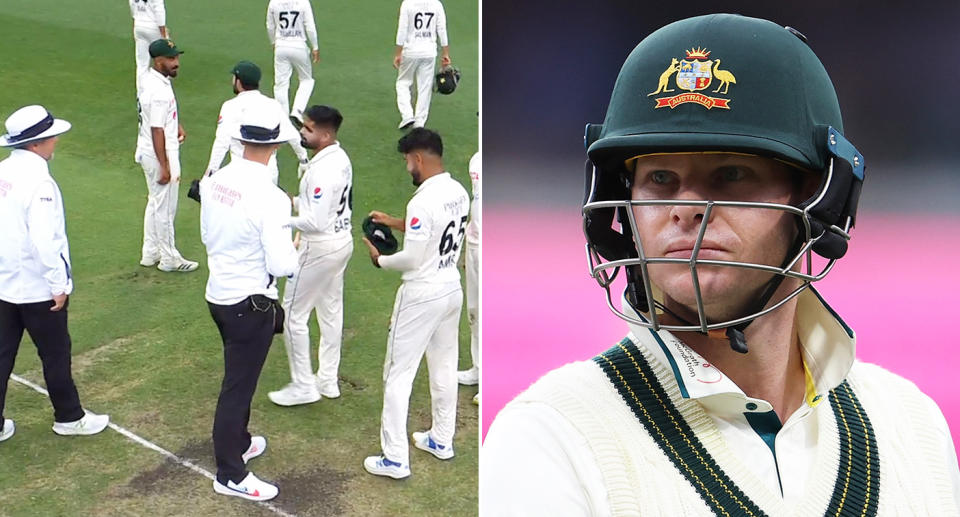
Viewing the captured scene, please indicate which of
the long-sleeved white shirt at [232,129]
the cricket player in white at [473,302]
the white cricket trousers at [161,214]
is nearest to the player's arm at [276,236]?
the long-sleeved white shirt at [232,129]

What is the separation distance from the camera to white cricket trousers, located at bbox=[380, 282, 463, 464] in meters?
3.49

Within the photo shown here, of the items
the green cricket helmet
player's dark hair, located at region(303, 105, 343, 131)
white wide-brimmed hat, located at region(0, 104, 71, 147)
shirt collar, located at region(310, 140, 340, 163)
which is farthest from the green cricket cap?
the green cricket helmet

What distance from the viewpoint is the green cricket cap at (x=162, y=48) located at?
3.69m

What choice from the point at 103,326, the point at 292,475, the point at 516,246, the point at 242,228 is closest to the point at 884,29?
the point at 516,246

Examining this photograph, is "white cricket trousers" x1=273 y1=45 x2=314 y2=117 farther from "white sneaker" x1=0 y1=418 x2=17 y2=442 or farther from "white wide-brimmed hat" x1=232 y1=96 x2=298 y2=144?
"white sneaker" x1=0 y1=418 x2=17 y2=442

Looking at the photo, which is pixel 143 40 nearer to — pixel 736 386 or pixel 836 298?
pixel 836 298

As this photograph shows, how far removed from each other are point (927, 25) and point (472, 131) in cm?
163

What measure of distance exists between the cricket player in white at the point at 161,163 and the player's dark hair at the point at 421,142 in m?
0.92

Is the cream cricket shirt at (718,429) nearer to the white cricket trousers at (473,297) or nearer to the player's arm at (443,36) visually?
the player's arm at (443,36)

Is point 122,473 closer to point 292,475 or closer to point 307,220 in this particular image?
point 292,475

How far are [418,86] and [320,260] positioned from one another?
2.73ft

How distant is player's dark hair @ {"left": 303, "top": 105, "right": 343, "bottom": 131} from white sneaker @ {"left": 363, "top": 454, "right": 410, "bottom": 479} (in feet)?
4.16

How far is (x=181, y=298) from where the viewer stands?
3.70 meters

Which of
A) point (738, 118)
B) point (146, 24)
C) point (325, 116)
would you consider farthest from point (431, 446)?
point (738, 118)
